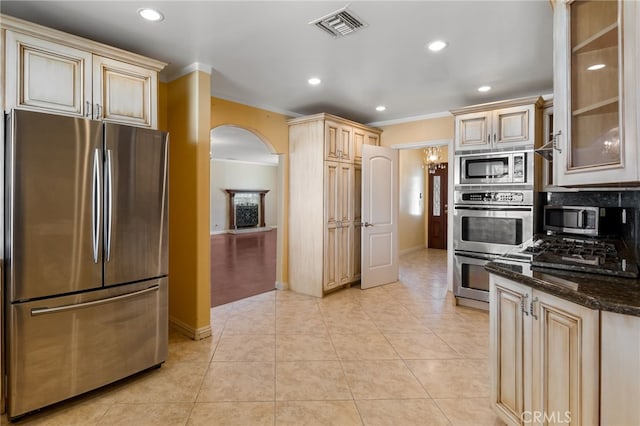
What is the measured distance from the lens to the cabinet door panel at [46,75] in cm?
196

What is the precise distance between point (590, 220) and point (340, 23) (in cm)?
274

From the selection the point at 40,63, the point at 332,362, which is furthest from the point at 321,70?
the point at 332,362

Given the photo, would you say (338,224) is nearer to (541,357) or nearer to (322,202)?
(322,202)

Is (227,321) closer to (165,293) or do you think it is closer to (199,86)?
(165,293)

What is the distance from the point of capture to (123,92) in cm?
242

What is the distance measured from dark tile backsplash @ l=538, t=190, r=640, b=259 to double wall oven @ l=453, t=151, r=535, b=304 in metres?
0.27

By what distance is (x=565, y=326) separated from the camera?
1343 millimetres

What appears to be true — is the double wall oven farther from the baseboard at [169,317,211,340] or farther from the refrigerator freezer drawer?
the refrigerator freezer drawer

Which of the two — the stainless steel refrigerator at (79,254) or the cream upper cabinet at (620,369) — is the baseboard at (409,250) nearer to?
the stainless steel refrigerator at (79,254)

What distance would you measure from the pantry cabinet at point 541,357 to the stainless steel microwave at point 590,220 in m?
1.78

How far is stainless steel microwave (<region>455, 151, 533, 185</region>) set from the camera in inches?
139

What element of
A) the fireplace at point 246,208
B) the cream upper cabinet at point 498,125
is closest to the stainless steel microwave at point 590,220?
the cream upper cabinet at point 498,125

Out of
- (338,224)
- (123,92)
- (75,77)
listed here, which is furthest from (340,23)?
(338,224)

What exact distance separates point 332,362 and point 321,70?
2721mm
